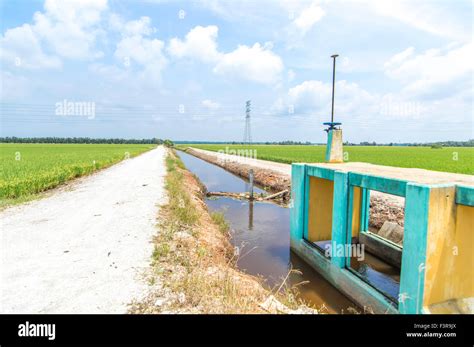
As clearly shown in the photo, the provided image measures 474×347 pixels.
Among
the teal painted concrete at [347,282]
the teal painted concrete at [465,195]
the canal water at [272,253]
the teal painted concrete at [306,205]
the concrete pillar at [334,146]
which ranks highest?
the concrete pillar at [334,146]

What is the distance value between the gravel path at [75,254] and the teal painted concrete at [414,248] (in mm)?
3824

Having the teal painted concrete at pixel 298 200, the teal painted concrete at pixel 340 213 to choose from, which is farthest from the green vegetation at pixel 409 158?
the teal painted concrete at pixel 340 213

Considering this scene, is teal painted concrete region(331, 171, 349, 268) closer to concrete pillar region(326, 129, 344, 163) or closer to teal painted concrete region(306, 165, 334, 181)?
teal painted concrete region(306, 165, 334, 181)

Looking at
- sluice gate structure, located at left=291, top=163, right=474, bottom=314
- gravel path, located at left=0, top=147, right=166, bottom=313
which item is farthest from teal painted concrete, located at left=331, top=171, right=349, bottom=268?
gravel path, located at left=0, top=147, right=166, bottom=313

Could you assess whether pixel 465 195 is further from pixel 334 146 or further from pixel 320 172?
pixel 334 146

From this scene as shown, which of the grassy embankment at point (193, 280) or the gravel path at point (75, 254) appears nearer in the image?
the grassy embankment at point (193, 280)

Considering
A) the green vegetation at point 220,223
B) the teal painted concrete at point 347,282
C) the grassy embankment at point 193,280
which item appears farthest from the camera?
the green vegetation at point 220,223

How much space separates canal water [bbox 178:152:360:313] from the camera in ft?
18.5

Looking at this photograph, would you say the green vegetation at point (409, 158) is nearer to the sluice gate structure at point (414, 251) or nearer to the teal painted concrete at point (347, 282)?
the teal painted concrete at point (347, 282)

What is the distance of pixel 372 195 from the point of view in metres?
11.0

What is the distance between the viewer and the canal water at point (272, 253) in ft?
18.5

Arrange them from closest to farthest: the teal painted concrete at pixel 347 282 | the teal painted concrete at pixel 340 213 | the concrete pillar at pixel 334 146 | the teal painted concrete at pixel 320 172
Answer: the teal painted concrete at pixel 347 282
the teal painted concrete at pixel 340 213
the teal painted concrete at pixel 320 172
the concrete pillar at pixel 334 146

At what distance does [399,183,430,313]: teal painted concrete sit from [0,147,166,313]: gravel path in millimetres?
3824
